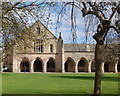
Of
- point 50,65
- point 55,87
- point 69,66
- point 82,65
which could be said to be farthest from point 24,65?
point 55,87

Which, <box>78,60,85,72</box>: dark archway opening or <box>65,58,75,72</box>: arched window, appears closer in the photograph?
<box>65,58,75,72</box>: arched window

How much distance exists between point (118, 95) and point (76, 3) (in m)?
6.00

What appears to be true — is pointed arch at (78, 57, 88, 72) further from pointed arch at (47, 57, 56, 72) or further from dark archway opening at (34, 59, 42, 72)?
dark archway opening at (34, 59, 42, 72)

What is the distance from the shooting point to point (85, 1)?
7.87 meters

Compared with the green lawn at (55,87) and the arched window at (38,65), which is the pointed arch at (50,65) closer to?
the arched window at (38,65)

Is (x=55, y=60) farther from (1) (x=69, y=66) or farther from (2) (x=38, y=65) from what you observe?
(1) (x=69, y=66)

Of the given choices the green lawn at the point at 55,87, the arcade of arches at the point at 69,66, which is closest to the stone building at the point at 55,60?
the arcade of arches at the point at 69,66

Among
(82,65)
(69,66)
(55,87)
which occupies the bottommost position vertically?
(55,87)

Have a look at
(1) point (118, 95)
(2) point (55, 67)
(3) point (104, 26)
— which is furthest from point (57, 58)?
(3) point (104, 26)

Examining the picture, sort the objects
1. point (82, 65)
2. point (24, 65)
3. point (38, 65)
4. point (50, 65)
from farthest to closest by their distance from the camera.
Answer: point (82, 65)
point (50, 65)
point (38, 65)
point (24, 65)

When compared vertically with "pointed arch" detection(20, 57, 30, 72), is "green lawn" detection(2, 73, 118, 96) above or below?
below

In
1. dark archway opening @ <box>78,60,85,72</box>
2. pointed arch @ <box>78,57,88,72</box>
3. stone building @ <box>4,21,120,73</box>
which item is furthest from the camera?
dark archway opening @ <box>78,60,85,72</box>

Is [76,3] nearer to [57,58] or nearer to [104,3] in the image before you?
[104,3]

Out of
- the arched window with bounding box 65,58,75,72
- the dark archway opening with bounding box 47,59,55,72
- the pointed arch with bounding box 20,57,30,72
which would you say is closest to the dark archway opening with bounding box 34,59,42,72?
the pointed arch with bounding box 20,57,30,72
